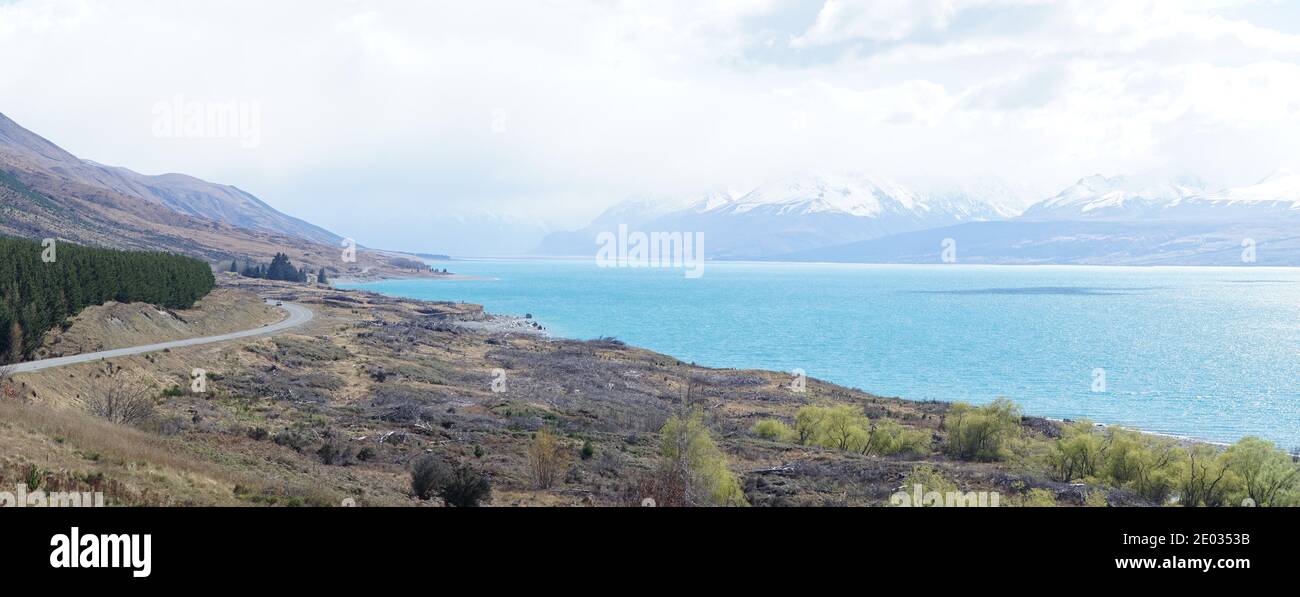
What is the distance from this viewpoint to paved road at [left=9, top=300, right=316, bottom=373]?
1544 inches

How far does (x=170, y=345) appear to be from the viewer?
180 ft

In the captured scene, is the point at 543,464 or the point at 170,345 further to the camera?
the point at 170,345

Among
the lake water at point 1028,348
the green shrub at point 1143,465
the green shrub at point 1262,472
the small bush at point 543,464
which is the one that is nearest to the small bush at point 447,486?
the small bush at point 543,464

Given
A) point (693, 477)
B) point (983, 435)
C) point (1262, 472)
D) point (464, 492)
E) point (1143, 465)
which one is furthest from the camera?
point (983, 435)

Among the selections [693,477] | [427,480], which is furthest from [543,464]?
[693,477]

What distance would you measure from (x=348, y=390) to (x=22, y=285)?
62.8ft

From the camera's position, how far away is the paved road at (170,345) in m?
39.2

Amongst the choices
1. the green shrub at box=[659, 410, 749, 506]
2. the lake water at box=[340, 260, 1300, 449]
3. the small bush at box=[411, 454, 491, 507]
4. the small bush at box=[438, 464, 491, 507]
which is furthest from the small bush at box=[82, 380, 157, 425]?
the lake water at box=[340, 260, 1300, 449]

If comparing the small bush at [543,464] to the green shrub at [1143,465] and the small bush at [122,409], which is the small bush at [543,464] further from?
the green shrub at [1143,465]

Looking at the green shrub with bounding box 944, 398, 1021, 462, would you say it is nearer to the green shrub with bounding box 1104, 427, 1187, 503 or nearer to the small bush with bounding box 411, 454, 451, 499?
the green shrub with bounding box 1104, 427, 1187, 503

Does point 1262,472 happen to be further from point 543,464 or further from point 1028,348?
point 1028,348

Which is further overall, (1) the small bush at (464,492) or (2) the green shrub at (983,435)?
(2) the green shrub at (983,435)
